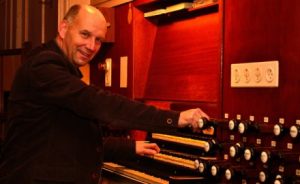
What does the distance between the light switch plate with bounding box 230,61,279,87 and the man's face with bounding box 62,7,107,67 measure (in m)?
0.80

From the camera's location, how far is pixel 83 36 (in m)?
2.39

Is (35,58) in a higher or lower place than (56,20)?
lower

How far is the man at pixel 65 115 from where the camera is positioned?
2.02 m

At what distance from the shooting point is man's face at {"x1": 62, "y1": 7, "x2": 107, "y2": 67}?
2.37 m

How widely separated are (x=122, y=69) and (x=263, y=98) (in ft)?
6.18

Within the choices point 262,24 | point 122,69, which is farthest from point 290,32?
point 122,69

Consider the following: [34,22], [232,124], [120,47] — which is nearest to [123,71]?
[120,47]

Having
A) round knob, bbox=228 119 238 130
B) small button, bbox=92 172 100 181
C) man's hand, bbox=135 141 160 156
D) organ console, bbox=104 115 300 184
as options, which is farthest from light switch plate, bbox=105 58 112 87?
small button, bbox=92 172 100 181

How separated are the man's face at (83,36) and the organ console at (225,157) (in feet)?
1.86

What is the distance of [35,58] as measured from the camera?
2.16 m

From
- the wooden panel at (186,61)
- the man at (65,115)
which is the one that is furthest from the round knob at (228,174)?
the wooden panel at (186,61)

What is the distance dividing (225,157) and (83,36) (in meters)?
1.07

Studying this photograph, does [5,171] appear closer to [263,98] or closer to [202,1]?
[263,98]

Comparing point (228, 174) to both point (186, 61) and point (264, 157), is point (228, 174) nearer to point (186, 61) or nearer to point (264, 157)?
point (264, 157)
